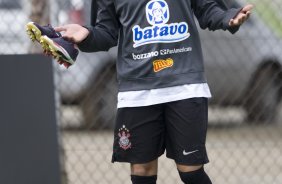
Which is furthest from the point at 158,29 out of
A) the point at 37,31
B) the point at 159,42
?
the point at 37,31

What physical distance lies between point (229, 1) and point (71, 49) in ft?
3.61

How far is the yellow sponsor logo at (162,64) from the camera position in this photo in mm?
4344

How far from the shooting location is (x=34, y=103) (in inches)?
187

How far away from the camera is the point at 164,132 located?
4.49 m

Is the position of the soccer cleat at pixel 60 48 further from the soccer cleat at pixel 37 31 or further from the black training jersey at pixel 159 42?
the black training jersey at pixel 159 42

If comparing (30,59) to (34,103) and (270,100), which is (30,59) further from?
(270,100)

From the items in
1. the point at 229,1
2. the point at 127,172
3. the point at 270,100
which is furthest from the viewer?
the point at 270,100

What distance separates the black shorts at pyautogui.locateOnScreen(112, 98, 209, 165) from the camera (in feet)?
14.3

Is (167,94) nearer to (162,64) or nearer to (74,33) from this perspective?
(162,64)

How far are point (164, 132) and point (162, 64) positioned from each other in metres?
0.41

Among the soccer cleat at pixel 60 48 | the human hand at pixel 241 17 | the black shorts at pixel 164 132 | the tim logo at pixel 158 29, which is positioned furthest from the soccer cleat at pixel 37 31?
the human hand at pixel 241 17

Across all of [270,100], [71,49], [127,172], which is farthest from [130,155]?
[270,100]

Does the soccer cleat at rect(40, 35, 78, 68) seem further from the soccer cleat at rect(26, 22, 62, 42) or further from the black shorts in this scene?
the black shorts

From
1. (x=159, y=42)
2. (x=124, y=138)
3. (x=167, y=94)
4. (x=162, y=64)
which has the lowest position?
(x=124, y=138)
